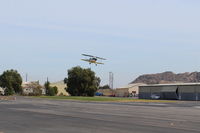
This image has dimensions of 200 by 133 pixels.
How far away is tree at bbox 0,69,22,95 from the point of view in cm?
11712

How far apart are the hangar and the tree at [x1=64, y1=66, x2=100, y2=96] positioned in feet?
48.1

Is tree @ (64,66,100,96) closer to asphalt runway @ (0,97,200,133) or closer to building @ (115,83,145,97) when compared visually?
building @ (115,83,145,97)

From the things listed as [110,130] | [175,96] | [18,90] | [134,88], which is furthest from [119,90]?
[110,130]

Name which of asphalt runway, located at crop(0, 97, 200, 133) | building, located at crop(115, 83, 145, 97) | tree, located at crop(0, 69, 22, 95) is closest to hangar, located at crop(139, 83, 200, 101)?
building, located at crop(115, 83, 145, 97)

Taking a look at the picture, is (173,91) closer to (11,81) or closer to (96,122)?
(11,81)

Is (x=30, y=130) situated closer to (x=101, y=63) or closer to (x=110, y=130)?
(x=110, y=130)

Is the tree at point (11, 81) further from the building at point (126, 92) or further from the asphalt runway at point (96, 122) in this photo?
the asphalt runway at point (96, 122)

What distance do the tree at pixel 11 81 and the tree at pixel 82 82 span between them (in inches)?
814

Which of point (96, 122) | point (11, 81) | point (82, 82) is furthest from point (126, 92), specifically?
point (96, 122)

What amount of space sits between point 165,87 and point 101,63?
20.0 m

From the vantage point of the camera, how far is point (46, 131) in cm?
1638

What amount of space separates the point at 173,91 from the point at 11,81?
171 feet

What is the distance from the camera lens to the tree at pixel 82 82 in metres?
106

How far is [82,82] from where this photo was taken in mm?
106438
